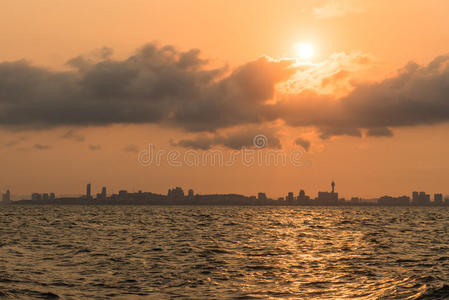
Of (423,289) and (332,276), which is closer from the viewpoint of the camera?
(423,289)

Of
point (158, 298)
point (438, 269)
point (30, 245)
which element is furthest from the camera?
point (30, 245)

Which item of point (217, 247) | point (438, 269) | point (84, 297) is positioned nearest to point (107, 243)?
point (217, 247)

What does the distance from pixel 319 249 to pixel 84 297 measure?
90.0 ft

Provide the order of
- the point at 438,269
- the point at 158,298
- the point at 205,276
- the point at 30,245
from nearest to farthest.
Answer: the point at 158,298 → the point at 205,276 → the point at 438,269 → the point at 30,245

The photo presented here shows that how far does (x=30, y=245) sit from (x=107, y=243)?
25.5 ft

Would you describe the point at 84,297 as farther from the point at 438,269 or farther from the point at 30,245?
the point at 30,245

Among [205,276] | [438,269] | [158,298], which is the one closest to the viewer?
[158,298]

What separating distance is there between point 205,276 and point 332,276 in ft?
26.9

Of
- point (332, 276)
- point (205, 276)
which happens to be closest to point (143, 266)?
point (205, 276)

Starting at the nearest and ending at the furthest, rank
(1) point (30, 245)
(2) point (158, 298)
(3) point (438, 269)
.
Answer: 1. (2) point (158, 298)
2. (3) point (438, 269)
3. (1) point (30, 245)

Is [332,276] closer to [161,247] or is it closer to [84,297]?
[84,297]

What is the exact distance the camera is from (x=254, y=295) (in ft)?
80.4

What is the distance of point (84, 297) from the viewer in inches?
934

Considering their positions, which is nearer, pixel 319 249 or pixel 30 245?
pixel 319 249
